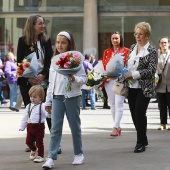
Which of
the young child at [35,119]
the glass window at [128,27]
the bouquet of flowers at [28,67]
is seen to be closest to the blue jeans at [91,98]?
the glass window at [128,27]

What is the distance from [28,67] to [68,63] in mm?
1244

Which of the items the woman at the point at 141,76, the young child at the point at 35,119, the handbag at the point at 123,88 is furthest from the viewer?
the handbag at the point at 123,88

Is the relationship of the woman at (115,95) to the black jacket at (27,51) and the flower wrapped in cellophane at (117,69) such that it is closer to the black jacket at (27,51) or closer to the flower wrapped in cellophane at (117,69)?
the flower wrapped in cellophane at (117,69)

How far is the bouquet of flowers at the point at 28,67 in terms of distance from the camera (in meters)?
9.04

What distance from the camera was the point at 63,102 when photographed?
823 centimetres

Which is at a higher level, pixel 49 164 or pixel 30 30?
pixel 30 30

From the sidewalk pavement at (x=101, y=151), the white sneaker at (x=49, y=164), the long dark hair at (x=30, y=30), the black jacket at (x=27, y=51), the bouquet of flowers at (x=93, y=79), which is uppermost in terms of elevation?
the long dark hair at (x=30, y=30)

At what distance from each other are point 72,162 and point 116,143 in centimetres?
228

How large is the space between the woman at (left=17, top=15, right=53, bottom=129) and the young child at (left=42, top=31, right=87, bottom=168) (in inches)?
42.5

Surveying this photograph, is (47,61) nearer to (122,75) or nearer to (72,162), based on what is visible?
(122,75)

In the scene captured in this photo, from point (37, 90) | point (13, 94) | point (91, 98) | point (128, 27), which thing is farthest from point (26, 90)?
point (128, 27)

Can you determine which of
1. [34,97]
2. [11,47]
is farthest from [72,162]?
[11,47]

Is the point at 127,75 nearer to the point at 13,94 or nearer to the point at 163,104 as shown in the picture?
the point at 163,104

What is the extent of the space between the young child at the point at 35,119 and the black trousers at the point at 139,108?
1.47 meters
